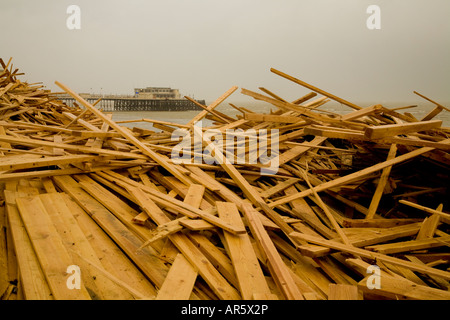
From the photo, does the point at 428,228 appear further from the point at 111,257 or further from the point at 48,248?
the point at 48,248

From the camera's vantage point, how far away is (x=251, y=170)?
4.34 meters

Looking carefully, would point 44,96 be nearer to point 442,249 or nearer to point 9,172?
point 9,172

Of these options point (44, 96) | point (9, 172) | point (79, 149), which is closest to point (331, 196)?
point (79, 149)

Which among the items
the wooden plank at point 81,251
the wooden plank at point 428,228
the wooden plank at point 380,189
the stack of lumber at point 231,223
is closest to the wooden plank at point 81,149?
the stack of lumber at point 231,223

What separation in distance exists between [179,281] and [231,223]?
796mm

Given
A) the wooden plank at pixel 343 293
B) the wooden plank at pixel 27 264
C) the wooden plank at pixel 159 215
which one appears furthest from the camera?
the wooden plank at pixel 159 215

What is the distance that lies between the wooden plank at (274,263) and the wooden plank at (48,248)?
126 cm

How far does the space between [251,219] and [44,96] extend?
9352 mm

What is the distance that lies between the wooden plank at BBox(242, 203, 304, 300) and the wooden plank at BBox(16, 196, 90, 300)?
126cm

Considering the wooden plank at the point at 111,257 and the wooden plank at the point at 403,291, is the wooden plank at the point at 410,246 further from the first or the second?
the wooden plank at the point at 111,257

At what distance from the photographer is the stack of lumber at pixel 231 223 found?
6.95 feet

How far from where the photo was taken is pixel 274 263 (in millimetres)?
2270

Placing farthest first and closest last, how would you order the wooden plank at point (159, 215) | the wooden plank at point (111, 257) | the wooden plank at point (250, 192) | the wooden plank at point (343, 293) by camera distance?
the wooden plank at point (250, 192), the wooden plank at point (159, 215), the wooden plank at point (111, 257), the wooden plank at point (343, 293)

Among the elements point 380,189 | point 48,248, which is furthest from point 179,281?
point 380,189
